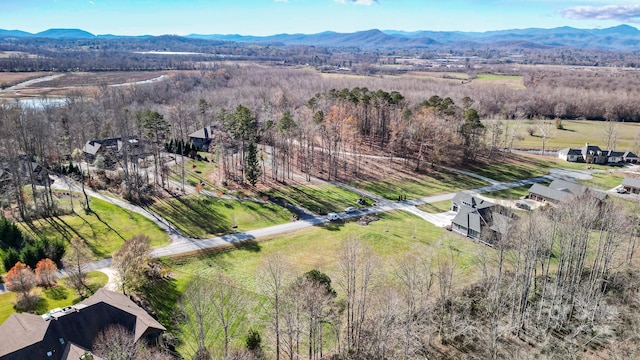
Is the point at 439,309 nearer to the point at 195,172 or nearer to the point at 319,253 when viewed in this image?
the point at 319,253

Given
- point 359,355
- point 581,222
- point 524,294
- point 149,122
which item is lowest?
point 359,355

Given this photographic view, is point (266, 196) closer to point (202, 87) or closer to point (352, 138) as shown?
point (352, 138)

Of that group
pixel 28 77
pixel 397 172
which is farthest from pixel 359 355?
pixel 28 77

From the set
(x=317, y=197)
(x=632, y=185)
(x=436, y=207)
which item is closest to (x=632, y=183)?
(x=632, y=185)

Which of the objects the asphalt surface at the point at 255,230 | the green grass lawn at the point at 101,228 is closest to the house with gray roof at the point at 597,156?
the asphalt surface at the point at 255,230

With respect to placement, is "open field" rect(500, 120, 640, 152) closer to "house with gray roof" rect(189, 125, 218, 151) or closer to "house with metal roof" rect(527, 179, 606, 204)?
"house with metal roof" rect(527, 179, 606, 204)

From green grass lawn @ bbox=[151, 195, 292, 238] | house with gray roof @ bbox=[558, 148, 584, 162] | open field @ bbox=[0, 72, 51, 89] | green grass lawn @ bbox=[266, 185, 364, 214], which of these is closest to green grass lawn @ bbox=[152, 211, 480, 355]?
green grass lawn @ bbox=[151, 195, 292, 238]

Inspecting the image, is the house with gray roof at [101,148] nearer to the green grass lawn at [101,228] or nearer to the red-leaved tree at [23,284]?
the green grass lawn at [101,228]
